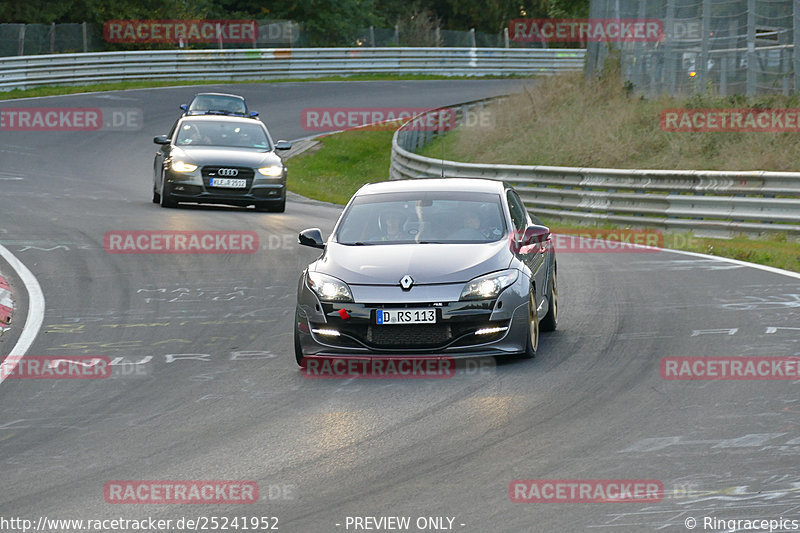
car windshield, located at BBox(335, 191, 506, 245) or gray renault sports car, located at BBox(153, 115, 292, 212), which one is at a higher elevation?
car windshield, located at BBox(335, 191, 506, 245)

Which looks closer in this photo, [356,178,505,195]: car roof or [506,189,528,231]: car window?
[506,189,528,231]: car window

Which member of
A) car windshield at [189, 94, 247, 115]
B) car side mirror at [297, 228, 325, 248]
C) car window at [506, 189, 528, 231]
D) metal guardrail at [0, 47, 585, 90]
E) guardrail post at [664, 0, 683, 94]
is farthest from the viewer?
metal guardrail at [0, 47, 585, 90]

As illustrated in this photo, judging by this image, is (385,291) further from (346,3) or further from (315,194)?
(346,3)

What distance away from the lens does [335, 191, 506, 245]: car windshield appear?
10.5 m

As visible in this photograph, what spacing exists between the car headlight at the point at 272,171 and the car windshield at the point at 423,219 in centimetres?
1103

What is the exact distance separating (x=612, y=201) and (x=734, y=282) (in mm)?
7850

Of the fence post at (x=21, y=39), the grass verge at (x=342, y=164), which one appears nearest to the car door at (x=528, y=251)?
the grass verge at (x=342, y=164)

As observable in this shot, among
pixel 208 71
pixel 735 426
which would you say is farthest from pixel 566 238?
pixel 208 71

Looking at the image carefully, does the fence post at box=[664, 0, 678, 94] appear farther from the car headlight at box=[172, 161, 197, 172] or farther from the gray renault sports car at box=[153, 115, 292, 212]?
the car headlight at box=[172, 161, 197, 172]

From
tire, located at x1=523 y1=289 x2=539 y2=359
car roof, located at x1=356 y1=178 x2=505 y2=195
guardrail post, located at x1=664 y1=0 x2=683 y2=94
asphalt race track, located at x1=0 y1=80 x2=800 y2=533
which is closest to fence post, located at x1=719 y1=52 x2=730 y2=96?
guardrail post, located at x1=664 y1=0 x2=683 y2=94

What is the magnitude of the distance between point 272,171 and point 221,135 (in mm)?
1535

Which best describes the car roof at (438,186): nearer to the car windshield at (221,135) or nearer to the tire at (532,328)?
the tire at (532,328)

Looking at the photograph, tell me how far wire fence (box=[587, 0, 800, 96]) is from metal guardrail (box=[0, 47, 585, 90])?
37.8 ft

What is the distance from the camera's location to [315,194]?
27828mm
